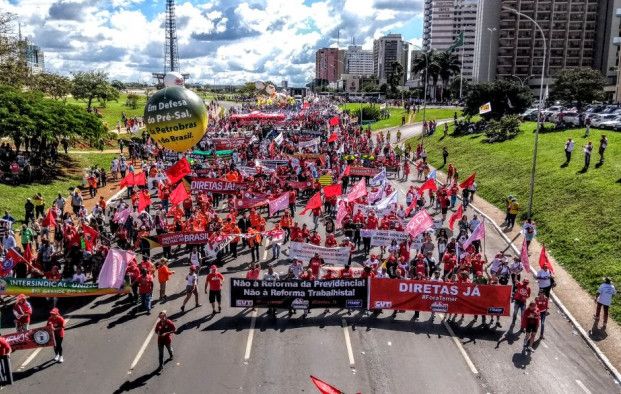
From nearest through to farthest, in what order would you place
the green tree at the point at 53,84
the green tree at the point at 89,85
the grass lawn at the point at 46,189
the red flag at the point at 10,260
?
the red flag at the point at 10,260 → the grass lawn at the point at 46,189 → the green tree at the point at 53,84 → the green tree at the point at 89,85

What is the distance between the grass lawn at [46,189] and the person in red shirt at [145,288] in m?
14.9

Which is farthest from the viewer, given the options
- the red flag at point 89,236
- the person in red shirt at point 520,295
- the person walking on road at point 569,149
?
the person walking on road at point 569,149

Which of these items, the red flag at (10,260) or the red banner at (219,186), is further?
the red banner at (219,186)

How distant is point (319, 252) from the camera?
59.4 ft

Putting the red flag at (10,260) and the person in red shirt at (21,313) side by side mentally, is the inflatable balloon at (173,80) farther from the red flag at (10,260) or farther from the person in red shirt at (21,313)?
the person in red shirt at (21,313)

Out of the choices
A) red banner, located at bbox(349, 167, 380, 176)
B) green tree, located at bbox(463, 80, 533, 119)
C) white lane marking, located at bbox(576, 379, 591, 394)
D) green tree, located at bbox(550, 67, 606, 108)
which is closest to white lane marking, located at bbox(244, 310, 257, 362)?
white lane marking, located at bbox(576, 379, 591, 394)

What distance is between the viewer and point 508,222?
26.5 m

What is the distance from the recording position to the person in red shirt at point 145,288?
52.0 feet

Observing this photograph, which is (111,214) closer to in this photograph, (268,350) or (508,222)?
(268,350)

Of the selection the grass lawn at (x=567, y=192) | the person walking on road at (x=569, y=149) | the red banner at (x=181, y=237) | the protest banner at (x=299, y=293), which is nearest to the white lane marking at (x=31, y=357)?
the protest banner at (x=299, y=293)

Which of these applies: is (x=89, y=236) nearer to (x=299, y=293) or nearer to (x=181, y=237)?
(x=181, y=237)

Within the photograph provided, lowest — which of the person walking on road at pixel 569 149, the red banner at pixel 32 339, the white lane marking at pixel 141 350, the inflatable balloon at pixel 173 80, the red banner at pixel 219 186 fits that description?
the white lane marking at pixel 141 350

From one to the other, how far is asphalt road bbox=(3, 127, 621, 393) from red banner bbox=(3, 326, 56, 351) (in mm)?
475

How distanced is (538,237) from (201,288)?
14.9m
